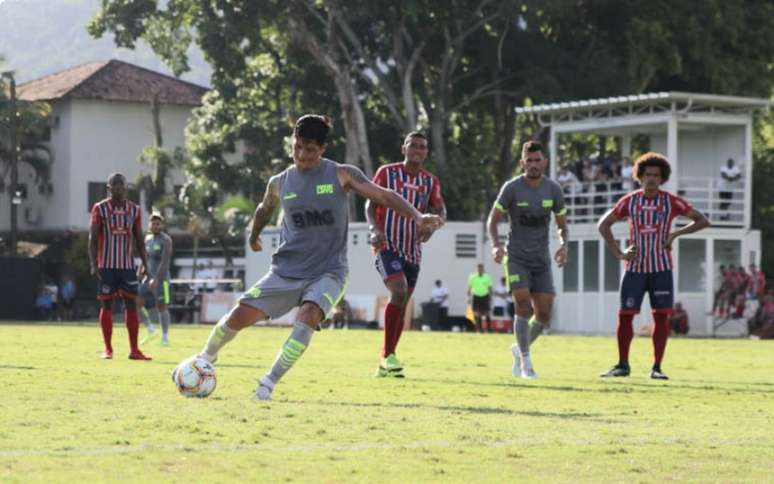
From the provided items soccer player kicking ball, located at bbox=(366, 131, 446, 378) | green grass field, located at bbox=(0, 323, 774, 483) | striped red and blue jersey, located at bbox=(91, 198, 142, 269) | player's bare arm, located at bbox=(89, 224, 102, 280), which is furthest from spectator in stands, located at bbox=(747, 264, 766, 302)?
soccer player kicking ball, located at bbox=(366, 131, 446, 378)

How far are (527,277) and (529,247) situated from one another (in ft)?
0.98

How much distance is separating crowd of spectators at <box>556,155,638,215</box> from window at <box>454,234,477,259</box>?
11.4ft

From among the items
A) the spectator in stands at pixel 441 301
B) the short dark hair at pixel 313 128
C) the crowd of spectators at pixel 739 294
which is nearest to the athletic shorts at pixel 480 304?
the spectator in stands at pixel 441 301

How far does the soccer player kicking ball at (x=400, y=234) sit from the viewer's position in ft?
55.6

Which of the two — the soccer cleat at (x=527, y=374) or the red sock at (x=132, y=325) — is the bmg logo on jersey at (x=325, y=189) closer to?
the soccer cleat at (x=527, y=374)

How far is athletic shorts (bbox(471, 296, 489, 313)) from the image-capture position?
150 ft

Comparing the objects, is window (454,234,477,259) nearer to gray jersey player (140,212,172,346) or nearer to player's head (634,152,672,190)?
gray jersey player (140,212,172,346)

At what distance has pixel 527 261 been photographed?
17453mm

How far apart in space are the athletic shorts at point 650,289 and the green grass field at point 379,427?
2.74ft

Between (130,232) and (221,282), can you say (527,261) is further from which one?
(221,282)

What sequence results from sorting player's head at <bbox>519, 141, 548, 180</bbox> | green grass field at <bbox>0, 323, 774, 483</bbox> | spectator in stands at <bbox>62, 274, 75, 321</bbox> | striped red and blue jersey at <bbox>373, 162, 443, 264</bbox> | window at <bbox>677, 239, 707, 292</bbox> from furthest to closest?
spectator in stands at <bbox>62, 274, 75, 321</bbox> → window at <bbox>677, 239, 707, 292</bbox> → player's head at <bbox>519, 141, 548, 180</bbox> → striped red and blue jersey at <bbox>373, 162, 443, 264</bbox> → green grass field at <bbox>0, 323, 774, 483</bbox>

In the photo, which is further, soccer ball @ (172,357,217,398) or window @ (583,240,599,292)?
window @ (583,240,599,292)

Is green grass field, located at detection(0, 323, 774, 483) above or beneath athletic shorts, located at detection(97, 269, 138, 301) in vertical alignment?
beneath

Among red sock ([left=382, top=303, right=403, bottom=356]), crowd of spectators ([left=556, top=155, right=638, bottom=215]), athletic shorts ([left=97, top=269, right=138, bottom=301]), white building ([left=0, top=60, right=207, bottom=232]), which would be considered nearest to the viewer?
red sock ([left=382, top=303, right=403, bottom=356])
